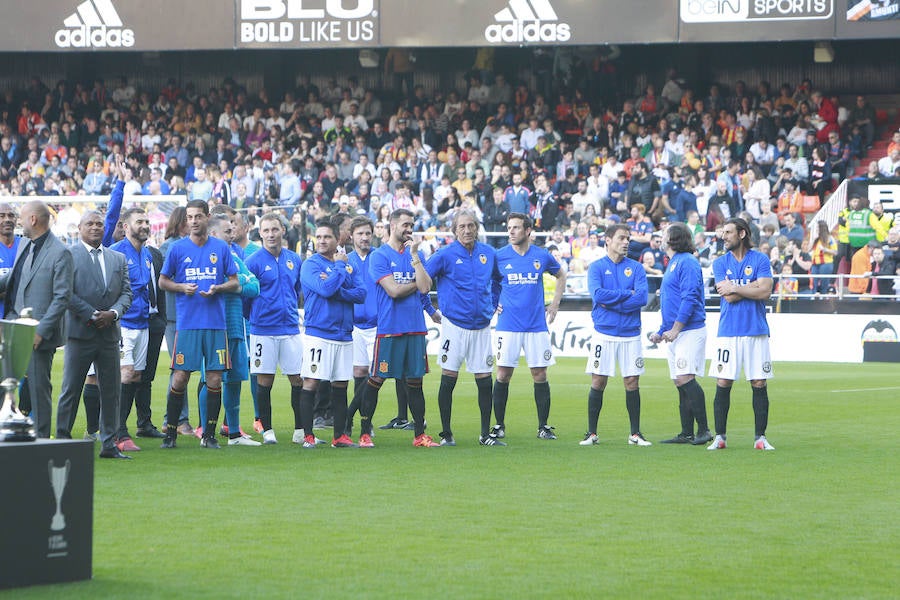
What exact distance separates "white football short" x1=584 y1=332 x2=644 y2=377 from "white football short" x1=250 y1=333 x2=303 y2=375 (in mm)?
2655

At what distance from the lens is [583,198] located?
28.6m

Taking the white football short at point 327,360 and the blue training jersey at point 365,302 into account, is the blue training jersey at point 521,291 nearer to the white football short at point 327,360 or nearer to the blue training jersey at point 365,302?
the blue training jersey at point 365,302

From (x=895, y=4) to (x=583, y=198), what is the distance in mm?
7320

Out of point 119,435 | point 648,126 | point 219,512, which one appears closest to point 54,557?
point 219,512

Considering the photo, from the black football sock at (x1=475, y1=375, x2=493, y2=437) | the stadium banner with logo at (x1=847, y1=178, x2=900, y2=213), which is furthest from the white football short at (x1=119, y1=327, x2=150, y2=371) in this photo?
the stadium banner with logo at (x1=847, y1=178, x2=900, y2=213)

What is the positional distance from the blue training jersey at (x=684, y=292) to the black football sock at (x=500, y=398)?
1539mm

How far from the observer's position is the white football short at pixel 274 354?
12117 mm

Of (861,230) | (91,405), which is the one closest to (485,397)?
(91,405)

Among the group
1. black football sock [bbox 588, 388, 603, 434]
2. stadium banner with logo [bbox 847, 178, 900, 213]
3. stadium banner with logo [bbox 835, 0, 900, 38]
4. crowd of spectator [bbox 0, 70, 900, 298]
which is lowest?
black football sock [bbox 588, 388, 603, 434]

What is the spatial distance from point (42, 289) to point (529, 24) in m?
21.1

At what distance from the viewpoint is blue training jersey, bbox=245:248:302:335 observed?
12141 millimetres

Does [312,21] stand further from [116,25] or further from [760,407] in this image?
[760,407]

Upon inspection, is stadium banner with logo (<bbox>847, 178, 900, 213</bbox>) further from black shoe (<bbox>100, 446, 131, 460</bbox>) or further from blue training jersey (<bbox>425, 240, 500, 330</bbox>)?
black shoe (<bbox>100, 446, 131, 460</bbox>)

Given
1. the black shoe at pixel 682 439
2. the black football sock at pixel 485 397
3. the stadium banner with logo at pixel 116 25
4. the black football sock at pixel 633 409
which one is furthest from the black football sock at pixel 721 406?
the stadium banner with logo at pixel 116 25
